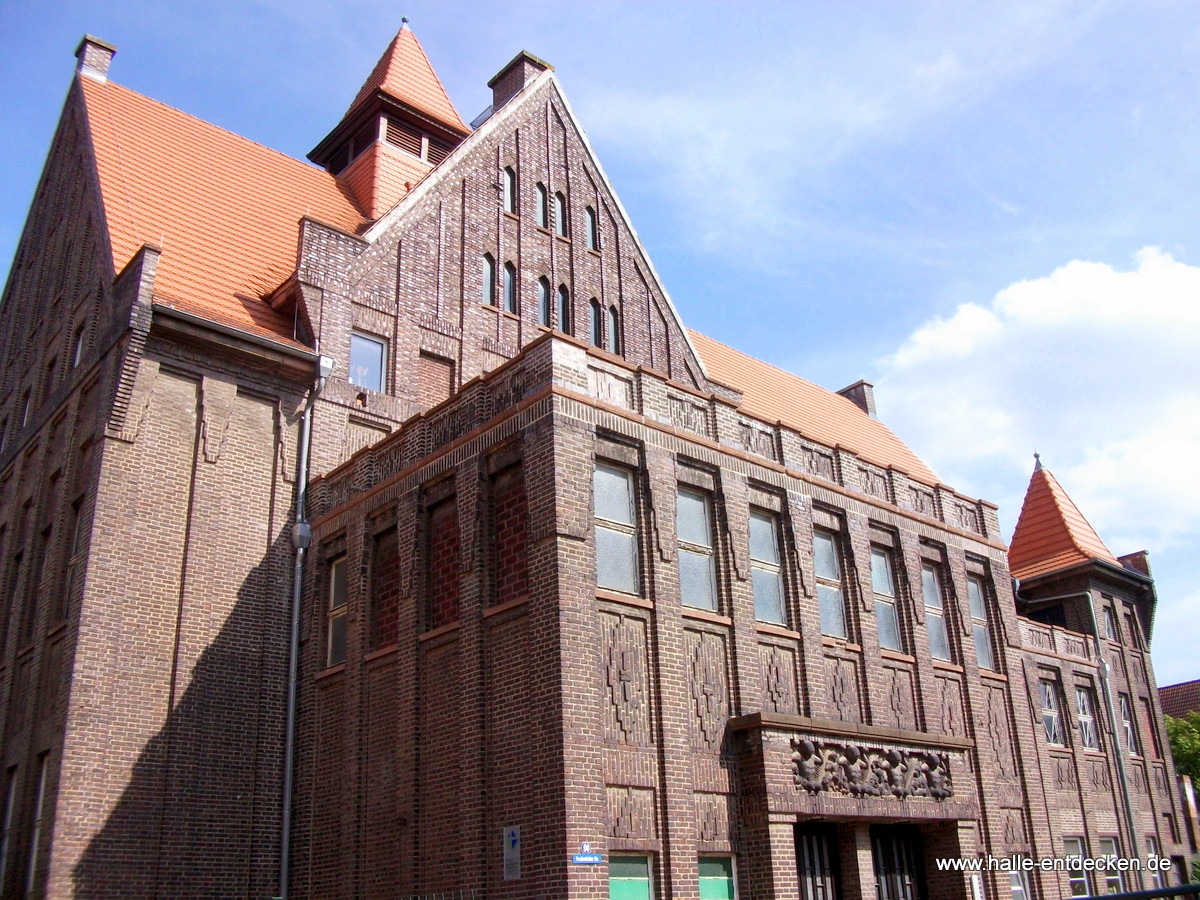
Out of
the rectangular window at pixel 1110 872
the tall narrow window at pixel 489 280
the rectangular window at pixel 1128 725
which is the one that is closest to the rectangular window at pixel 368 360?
the tall narrow window at pixel 489 280

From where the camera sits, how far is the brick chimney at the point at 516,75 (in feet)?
88.1

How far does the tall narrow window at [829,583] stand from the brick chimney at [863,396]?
2104 centimetres

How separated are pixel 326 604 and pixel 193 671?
2339 millimetres

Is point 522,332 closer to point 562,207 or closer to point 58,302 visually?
point 562,207

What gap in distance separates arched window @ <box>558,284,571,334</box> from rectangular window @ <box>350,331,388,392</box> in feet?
14.8

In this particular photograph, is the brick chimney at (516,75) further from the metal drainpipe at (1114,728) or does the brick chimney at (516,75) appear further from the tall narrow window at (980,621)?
the metal drainpipe at (1114,728)

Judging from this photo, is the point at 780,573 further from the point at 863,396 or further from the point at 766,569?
the point at 863,396

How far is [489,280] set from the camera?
23.7m

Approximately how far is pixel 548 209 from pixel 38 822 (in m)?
15.8

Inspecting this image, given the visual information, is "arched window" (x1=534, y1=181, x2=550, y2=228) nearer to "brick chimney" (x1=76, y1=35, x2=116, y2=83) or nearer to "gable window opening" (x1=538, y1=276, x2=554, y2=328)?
"gable window opening" (x1=538, y1=276, x2=554, y2=328)

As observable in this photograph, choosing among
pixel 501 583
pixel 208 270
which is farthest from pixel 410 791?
pixel 208 270

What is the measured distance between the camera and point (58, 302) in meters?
23.1

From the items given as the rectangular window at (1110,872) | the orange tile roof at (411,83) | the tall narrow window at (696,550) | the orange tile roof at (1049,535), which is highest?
the orange tile roof at (411,83)

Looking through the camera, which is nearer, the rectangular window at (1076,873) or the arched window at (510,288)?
the rectangular window at (1076,873)
